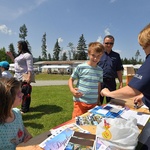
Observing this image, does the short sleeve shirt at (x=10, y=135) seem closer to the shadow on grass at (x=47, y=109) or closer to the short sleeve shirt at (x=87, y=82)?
the short sleeve shirt at (x=87, y=82)

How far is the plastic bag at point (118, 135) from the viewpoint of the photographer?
144cm

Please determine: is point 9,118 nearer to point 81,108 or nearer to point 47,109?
point 81,108

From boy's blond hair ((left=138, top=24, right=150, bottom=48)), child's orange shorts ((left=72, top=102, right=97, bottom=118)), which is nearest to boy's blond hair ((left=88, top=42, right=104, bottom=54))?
child's orange shorts ((left=72, top=102, right=97, bottom=118))

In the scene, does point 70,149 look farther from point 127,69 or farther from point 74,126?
point 127,69

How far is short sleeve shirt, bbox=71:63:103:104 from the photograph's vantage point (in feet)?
9.31

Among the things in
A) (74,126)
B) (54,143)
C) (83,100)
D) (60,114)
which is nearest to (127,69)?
(60,114)

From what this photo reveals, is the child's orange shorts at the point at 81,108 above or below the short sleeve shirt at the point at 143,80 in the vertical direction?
below

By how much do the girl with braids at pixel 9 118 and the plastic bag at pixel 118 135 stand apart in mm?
789

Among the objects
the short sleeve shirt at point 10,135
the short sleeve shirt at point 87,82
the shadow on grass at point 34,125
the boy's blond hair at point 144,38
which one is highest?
the boy's blond hair at point 144,38

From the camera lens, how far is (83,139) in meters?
1.57

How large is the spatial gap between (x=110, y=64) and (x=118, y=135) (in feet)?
9.25

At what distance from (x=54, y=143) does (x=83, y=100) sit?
135 centimetres

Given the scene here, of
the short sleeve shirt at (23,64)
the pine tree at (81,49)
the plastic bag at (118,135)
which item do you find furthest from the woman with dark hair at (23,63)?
the pine tree at (81,49)

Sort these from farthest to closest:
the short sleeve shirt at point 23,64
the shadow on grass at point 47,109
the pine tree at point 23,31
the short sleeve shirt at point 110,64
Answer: the pine tree at point 23,31
the shadow on grass at point 47,109
the short sleeve shirt at point 23,64
the short sleeve shirt at point 110,64
